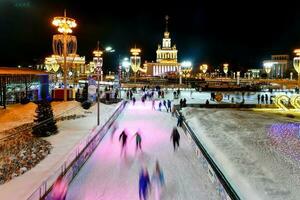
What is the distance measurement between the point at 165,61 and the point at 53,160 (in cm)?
13351

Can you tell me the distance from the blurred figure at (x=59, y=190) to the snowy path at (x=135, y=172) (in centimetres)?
63

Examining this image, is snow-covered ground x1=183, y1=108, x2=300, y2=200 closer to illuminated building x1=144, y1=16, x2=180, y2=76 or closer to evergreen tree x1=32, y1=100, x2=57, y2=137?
evergreen tree x1=32, y1=100, x2=57, y2=137

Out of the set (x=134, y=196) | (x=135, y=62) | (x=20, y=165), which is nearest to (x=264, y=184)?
(x=134, y=196)

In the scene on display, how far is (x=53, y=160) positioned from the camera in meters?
15.1

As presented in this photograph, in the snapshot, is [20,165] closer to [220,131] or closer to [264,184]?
[264,184]

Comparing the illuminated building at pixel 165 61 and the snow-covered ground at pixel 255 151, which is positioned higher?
the illuminated building at pixel 165 61

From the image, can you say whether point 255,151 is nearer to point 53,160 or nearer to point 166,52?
point 53,160

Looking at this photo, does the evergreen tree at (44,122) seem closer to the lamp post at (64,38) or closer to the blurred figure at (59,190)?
the blurred figure at (59,190)

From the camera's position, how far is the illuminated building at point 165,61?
146 meters

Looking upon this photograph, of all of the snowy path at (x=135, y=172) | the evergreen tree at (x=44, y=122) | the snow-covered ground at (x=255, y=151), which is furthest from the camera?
the evergreen tree at (x=44, y=122)

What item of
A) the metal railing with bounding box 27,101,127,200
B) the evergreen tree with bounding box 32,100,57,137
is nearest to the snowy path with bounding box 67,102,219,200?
the metal railing with bounding box 27,101,127,200

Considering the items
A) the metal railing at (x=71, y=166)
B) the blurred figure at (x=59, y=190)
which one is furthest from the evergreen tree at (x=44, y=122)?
the blurred figure at (x=59, y=190)

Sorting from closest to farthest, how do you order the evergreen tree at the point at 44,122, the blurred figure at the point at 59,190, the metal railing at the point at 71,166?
1. the metal railing at the point at 71,166
2. the blurred figure at the point at 59,190
3. the evergreen tree at the point at 44,122

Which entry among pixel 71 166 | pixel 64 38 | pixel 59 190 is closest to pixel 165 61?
pixel 64 38
